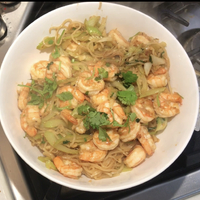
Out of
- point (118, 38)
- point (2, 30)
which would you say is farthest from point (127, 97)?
point (2, 30)

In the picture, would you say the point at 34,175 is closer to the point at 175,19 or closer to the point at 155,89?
the point at 155,89

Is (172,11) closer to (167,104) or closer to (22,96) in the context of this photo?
(167,104)

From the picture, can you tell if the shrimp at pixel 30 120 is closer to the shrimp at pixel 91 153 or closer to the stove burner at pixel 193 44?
the shrimp at pixel 91 153

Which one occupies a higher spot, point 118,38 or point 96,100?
point 118,38

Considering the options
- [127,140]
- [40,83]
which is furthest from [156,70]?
[40,83]

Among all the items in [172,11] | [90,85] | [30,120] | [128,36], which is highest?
[172,11]

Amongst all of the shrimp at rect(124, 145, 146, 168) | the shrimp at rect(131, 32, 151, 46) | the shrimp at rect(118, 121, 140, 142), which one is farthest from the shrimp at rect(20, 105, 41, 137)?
the shrimp at rect(131, 32, 151, 46)
